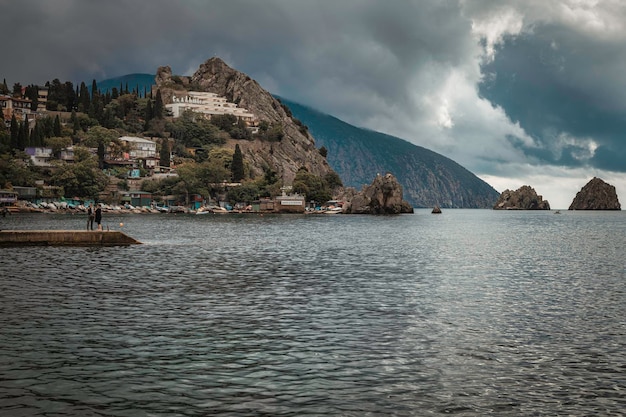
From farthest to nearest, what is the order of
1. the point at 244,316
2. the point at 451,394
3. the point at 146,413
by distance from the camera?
the point at 244,316, the point at 451,394, the point at 146,413

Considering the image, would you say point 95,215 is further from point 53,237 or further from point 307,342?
point 307,342

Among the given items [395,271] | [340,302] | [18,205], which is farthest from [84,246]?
[18,205]

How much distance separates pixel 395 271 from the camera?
4547 cm

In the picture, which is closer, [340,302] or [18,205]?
[340,302]

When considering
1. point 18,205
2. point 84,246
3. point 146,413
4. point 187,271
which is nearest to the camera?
point 146,413

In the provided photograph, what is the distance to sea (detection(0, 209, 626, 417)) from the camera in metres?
14.9

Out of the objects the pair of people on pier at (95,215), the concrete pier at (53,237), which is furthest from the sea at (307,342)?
the pair of people on pier at (95,215)

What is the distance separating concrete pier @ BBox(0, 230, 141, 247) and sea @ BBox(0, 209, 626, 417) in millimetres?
15341

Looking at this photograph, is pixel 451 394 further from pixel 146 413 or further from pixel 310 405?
pixel 146 413

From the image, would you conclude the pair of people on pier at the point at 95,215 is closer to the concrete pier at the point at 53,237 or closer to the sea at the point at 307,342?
the concrete pier at the point at 53,237

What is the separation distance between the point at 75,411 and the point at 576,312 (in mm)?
22410

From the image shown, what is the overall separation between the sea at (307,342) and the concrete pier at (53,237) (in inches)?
604

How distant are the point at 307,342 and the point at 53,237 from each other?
147ft

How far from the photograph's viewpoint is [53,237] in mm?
58719
